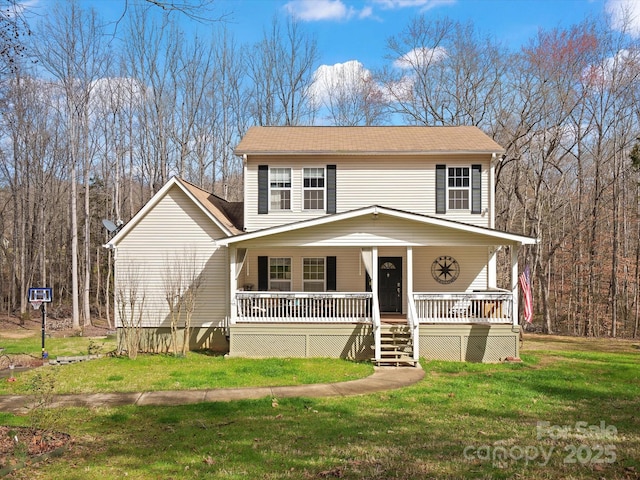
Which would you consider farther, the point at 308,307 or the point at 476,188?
the point at 476,188

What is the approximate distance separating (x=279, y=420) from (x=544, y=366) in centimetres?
868

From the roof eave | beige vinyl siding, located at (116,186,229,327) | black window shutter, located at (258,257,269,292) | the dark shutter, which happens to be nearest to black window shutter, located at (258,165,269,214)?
the roof eave

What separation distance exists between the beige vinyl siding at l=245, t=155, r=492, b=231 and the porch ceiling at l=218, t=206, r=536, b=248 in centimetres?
232

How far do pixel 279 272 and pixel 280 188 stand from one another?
2.93 metres

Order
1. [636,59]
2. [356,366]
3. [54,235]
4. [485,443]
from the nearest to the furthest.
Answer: [485,443] → [356,366] → [636,59] → [54,235]

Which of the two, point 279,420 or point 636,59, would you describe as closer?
point 279,420

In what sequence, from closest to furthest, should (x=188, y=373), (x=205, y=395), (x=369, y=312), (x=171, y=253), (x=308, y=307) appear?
1. (x=205, y=395)
2. (x=188, y=373)
3. (x=369, y=312)
4. (x=308, y=307)
5. (x=171, y=253)

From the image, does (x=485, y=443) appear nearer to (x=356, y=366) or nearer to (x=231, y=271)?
(x=356, y=366)

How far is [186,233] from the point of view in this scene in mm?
15336

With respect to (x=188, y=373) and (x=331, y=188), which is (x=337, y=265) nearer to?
(x=331, y=188)

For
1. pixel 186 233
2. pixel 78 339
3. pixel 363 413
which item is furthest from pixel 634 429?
pixel 78 339

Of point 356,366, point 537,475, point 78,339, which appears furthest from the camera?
point 78,339

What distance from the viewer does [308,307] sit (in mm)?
14438

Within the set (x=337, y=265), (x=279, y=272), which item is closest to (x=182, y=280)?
(x=279, y=272)
